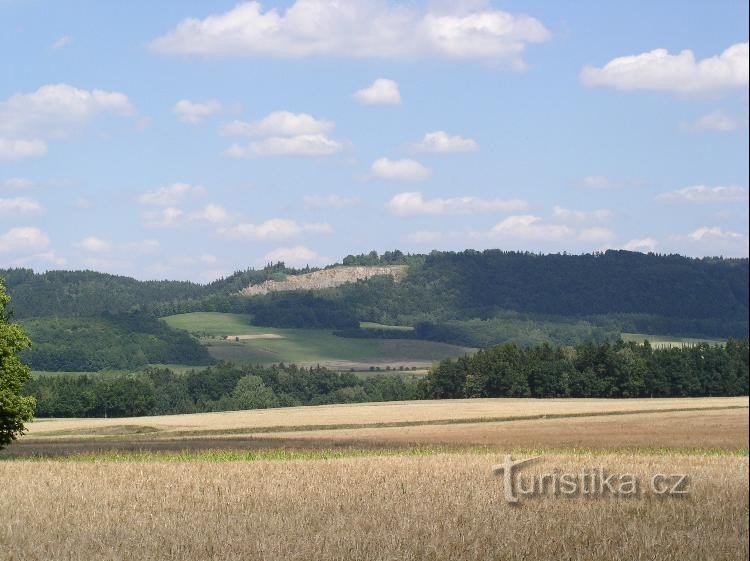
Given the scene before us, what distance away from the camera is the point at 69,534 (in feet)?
60.8

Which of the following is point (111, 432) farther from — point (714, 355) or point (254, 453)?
point (714, 355)

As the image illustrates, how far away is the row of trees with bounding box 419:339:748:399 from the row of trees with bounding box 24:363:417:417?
12.3 m

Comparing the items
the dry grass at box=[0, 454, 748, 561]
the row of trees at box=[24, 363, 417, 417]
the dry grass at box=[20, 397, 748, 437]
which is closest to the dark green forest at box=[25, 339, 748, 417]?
the row of trees at box=[24, 363, 417, 417]

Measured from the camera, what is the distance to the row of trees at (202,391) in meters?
122

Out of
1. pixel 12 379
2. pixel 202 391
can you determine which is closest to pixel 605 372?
pixel 202 391

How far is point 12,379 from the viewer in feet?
131

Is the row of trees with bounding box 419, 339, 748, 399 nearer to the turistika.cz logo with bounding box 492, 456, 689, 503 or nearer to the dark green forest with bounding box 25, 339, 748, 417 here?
the dark green forest with bounding box 25, 339, 748, 417

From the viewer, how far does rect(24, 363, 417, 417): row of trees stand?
122000mm

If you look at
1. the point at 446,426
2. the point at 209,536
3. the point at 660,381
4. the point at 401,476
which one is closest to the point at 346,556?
the point at 209,536

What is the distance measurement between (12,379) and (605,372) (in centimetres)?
9280

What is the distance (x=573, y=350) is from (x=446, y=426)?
63.9 metres

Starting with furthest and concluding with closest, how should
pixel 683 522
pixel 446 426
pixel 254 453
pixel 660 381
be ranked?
pixel 660 381, pixel 446 426, pixel 254 453, pixel 683 522

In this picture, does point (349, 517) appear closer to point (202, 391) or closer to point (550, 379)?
point (550, 379)

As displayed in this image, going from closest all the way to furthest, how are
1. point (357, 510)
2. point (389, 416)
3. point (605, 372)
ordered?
1. point (357, 510)
2. point (389, 416)
3. point (605, 372)
